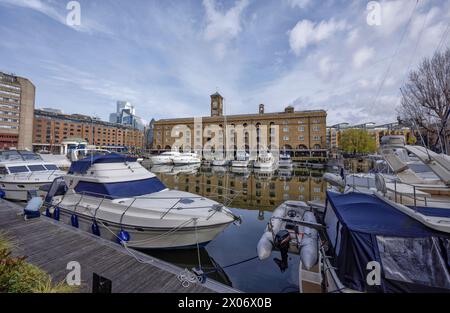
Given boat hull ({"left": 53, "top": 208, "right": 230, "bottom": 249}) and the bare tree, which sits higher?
the bare tree

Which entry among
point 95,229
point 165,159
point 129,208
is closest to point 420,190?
point 129,208

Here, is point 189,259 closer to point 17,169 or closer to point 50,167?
point 50,167

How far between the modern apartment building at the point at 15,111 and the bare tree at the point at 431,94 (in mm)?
101702

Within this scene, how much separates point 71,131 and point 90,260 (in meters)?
123

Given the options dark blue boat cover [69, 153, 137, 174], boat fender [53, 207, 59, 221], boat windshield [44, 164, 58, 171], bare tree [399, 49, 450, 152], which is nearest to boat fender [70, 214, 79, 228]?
boat fender [53, 207, 59, 221]

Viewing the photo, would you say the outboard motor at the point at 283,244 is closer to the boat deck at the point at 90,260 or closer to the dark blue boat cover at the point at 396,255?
the dark blue boat cover at the point at 396,255

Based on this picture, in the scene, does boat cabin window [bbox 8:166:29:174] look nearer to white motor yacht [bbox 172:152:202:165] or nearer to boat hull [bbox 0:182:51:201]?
boat hull [bbox 0:182:51:201]

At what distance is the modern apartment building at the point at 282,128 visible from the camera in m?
57.1

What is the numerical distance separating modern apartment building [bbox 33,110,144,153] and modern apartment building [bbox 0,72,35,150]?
925cm

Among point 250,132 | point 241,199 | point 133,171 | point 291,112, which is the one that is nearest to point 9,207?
point 133,171

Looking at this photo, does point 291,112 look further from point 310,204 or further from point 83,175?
point 83,175

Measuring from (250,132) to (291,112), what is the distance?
48.8ft

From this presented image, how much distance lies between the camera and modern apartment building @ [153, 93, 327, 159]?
5706cm

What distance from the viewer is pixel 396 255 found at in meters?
3.82
